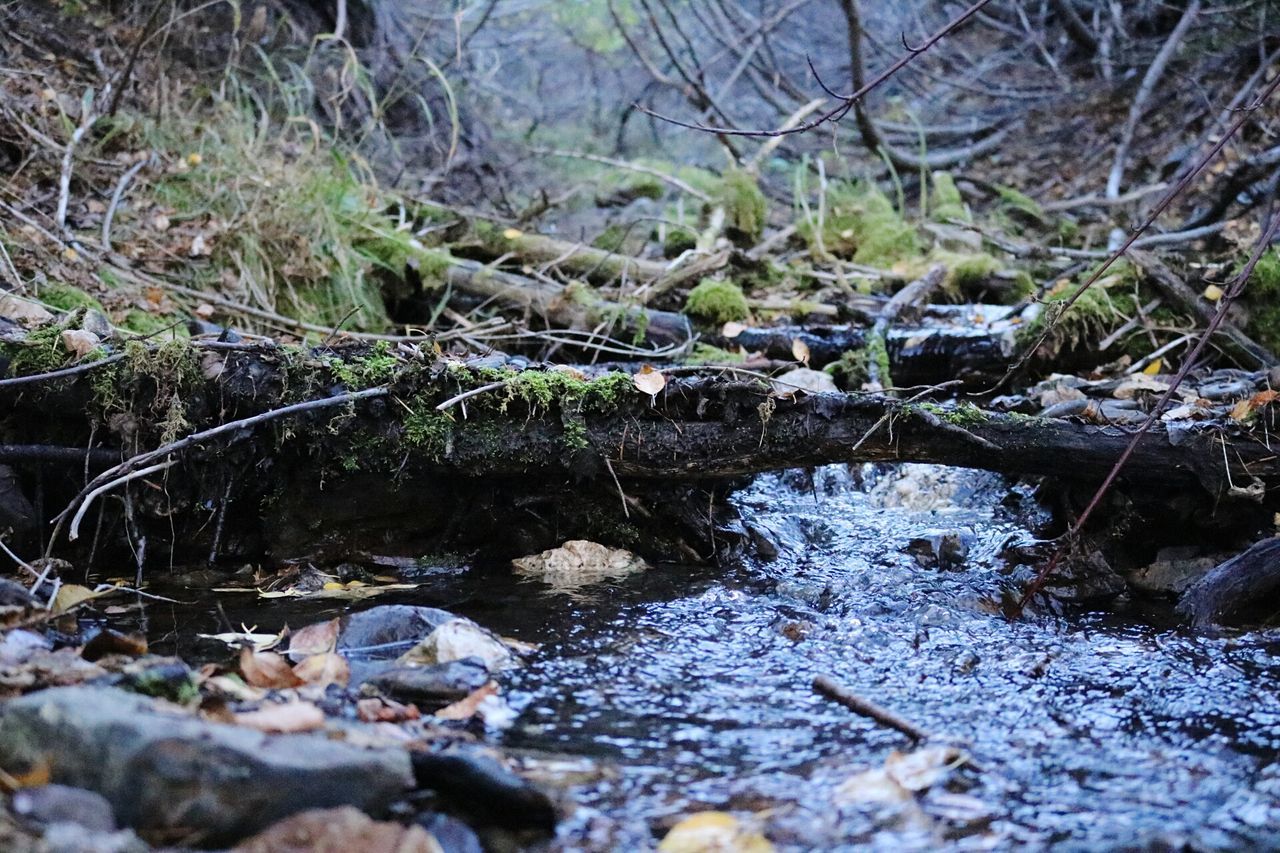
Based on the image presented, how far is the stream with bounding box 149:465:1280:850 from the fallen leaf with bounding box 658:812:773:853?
4 centimetres

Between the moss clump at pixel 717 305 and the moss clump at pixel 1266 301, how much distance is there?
97.5 inches

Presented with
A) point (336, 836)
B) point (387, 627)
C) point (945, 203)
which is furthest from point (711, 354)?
point (945, 203)

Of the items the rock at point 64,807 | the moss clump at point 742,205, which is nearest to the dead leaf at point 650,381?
the rock at point 64,807

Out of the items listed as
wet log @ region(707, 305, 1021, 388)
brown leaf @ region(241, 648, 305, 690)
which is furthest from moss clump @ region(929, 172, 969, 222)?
brown leaf @ region(241, 648, 305, 690)

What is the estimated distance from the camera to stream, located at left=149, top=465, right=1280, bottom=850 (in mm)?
1637

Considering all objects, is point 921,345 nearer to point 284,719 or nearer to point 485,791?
point 485,791

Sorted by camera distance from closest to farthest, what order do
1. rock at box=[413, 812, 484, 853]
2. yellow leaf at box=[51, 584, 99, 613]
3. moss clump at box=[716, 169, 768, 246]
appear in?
1. rock at box=[413, 812, 484, 853]
2. yellow leaf at box=[51, 584, 99, 613]
3. moss clump at box=[716, 169, 768, 246]

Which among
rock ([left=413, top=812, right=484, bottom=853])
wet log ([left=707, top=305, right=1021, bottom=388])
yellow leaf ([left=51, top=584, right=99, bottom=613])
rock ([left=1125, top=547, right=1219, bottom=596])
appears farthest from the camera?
wet log ([left=707, top=305, right=1021, bottom=388])

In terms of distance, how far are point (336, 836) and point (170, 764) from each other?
0.26 meters

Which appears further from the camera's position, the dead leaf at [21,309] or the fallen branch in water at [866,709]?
the dead leaf at [21,309]

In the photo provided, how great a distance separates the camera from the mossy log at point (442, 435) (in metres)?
2.87

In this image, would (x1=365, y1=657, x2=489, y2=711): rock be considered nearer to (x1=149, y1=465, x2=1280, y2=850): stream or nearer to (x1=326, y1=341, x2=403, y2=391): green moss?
(x1=149, y1=465, x2=1280, y2=850): stream

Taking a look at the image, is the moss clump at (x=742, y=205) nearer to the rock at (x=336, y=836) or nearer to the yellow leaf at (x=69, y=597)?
the yellow leaf at (x=69, y=597)

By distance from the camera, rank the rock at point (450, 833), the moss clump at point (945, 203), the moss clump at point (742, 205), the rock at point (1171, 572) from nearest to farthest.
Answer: the rock at point (450, 833) → the rock at point (1171, 572) → the moss clump at point (742, 205) → the moss clump at point (945, 203)
